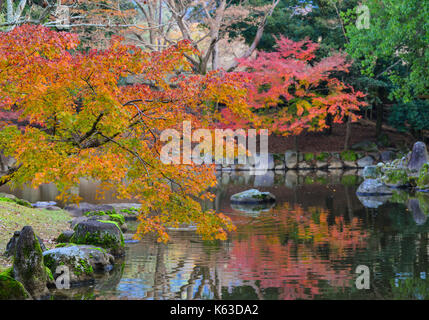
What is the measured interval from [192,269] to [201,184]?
73.6 inches

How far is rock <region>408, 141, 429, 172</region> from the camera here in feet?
72.4

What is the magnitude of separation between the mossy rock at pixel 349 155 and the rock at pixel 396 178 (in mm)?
8476

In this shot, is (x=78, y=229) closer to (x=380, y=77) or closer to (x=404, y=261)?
(x=404, y=261)

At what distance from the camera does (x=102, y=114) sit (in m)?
7.39

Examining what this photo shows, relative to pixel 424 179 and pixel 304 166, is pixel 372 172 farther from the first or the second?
pixel 304 166

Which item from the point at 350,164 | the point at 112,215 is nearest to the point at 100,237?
the point at 112,215

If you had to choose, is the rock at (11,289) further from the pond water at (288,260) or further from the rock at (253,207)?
the rock at (253,207)

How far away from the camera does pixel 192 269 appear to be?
30.7ft

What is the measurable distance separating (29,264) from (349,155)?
26011 mm

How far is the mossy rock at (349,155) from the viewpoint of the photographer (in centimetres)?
3144

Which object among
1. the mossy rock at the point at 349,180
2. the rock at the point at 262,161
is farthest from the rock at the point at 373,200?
the rock at the point at 262,161

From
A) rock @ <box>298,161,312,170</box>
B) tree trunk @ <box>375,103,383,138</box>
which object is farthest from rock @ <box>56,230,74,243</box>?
tree trunk @ <box>375,103,383,138</box>

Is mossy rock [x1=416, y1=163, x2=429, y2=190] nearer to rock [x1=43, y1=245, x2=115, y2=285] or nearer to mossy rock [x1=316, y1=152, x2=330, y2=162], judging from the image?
mossy rock [x1=316, y1=152, x2=330, y2=162]

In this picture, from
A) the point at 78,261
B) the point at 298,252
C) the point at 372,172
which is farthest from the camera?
the point at 372,172
